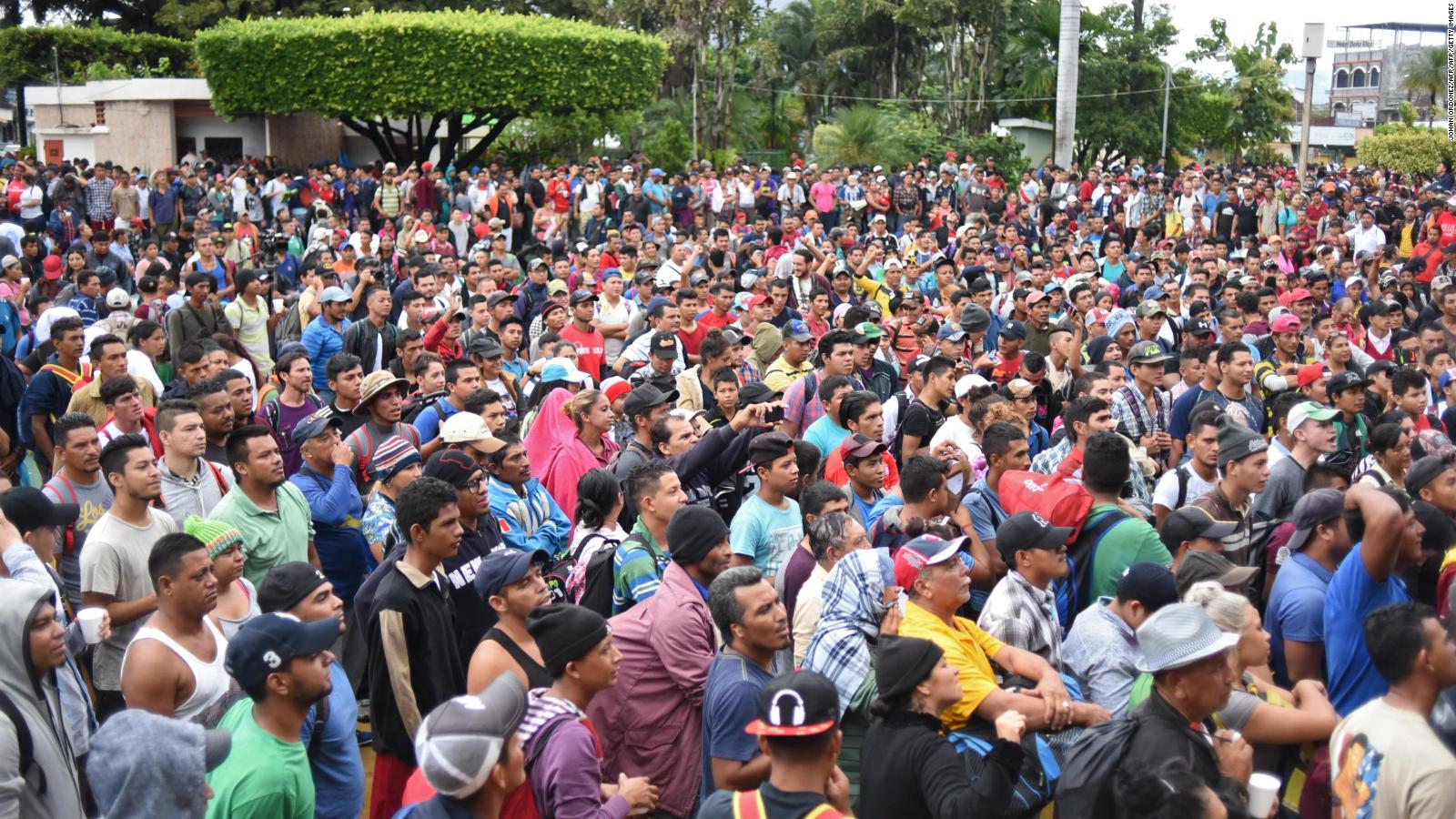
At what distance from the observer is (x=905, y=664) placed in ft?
12.3

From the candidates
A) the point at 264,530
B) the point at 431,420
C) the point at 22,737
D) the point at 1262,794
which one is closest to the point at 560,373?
the point at 431,420

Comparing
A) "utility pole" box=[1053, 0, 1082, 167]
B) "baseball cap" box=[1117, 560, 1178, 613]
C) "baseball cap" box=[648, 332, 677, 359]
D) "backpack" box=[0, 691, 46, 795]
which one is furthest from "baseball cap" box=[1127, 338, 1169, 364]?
"utility pole" box=[1053, 0, 1082, 167]

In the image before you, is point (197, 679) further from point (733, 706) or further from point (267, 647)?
point (733, 706)

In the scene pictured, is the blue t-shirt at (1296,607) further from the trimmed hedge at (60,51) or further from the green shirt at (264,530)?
the trimmed hedge at (60,51)

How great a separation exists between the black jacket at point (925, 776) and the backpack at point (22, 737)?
7.84 feet

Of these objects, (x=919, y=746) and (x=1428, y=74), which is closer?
(x=919, y=746)

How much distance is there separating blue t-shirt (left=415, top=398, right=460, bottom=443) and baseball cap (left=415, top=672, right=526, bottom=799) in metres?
4.48

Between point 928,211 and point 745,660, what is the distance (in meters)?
21.0

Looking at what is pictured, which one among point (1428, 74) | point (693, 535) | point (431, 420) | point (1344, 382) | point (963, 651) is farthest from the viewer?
point (1428, 74)

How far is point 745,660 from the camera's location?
14.2ft

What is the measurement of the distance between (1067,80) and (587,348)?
2257 centimetres

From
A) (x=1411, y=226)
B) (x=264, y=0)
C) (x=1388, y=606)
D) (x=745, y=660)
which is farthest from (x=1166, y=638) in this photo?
(x=264, y=0)

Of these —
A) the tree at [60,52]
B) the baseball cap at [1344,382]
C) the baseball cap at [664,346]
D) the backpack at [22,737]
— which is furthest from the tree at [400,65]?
the backpack at [22,737]

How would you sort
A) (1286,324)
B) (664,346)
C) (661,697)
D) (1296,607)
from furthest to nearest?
(1286,324) → (664,346) → (1296,607) → (661,697)
